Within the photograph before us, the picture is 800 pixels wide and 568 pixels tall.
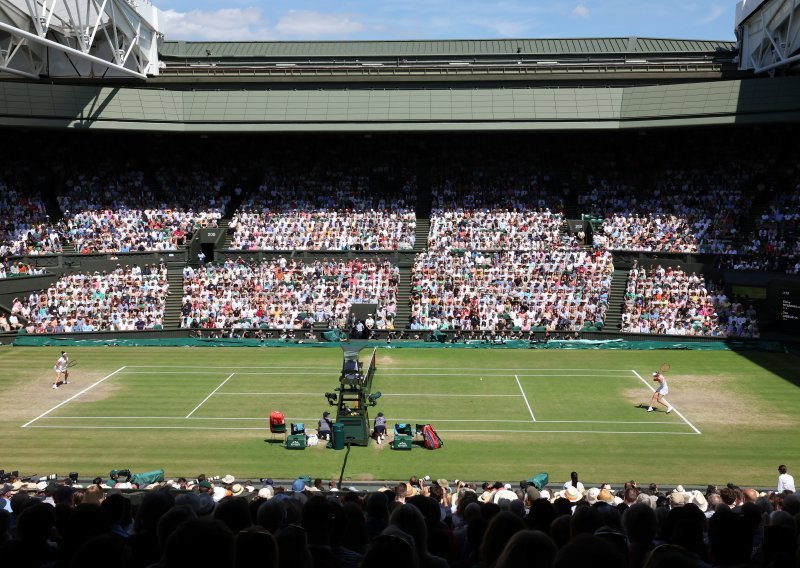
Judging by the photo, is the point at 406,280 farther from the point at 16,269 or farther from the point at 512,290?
the point at 16,269

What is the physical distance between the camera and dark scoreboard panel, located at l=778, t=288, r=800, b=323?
41125mm

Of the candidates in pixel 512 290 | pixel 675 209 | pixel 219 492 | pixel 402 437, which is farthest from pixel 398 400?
pixel 675 209

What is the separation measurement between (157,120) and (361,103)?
1190 cm

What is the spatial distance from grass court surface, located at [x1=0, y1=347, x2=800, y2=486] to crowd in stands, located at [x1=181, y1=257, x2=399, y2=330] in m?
3.21

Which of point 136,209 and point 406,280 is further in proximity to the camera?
point 136,209

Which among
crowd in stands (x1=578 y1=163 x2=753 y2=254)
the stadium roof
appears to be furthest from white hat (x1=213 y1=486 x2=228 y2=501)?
the stadium roof

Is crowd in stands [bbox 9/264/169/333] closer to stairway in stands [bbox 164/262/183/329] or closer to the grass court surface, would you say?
stairway in stands [bbox 164/262/183/329]

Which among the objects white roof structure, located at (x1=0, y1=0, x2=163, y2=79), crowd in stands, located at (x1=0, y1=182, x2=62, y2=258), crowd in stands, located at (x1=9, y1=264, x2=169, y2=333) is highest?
white roof structure, located at (x1=0, y1=0, x2=163, y2=79)

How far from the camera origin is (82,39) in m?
39.1

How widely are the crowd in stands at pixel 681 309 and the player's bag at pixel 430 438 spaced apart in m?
19.5

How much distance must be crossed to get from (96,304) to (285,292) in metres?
9.54

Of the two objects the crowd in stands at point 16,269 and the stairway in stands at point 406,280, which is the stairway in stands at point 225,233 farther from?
the stairway in stands at point 406,280

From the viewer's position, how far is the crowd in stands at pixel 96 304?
42.9 m

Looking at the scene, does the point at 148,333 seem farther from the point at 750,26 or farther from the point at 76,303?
the point at 750,26
